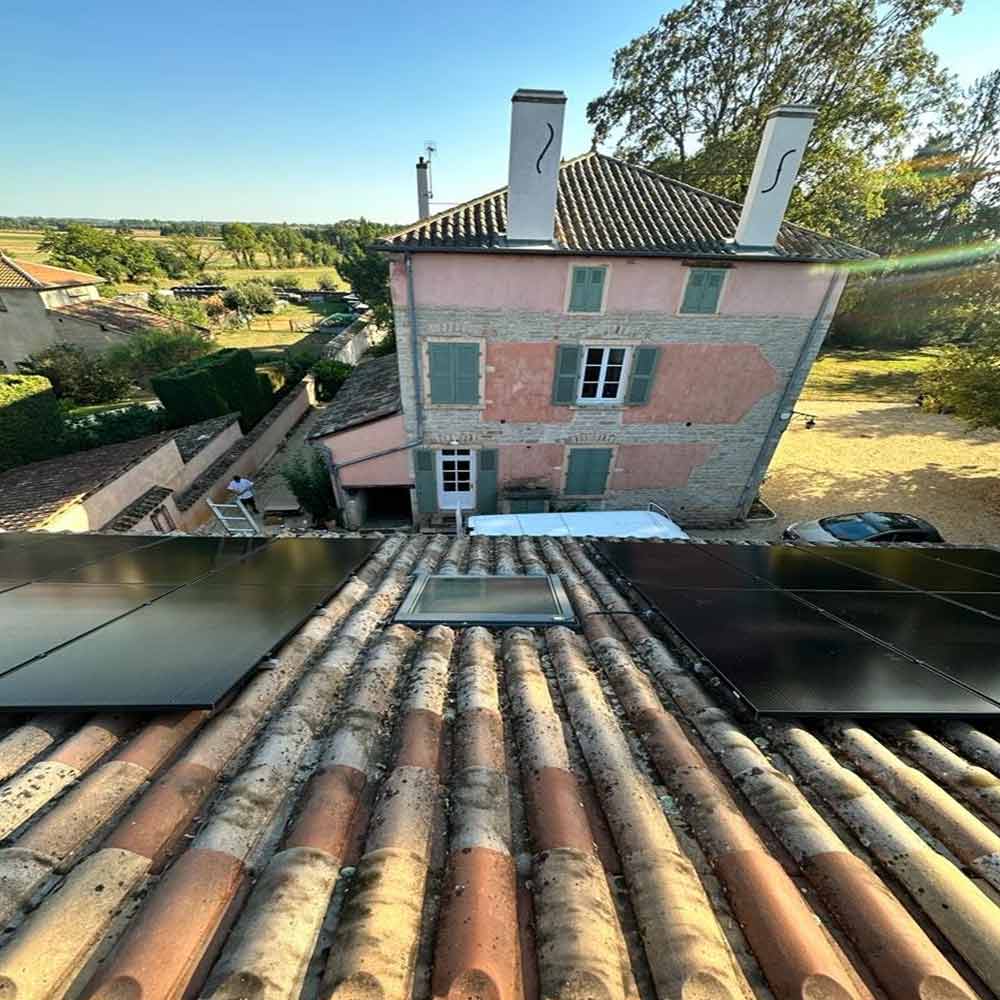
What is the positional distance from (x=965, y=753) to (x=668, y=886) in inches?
88.7

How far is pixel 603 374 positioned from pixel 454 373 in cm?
391

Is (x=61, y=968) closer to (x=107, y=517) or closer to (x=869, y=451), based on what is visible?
(x=107, y=517)

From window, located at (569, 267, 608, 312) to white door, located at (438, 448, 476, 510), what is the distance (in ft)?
15.3

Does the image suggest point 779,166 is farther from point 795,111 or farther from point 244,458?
point 244,458

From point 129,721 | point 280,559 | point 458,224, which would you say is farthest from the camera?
point 458,224

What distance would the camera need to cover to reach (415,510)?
43.2 feet

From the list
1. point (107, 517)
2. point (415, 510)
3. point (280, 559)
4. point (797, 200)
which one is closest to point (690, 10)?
point (797, 200)

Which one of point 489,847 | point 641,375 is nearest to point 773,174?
point 641,375

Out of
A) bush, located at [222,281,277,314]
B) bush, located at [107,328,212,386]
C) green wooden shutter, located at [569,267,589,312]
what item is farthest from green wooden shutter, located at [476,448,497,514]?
bush, located at [222,281,277,314]

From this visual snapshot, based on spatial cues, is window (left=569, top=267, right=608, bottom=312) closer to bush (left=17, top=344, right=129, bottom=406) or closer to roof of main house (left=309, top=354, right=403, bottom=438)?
roof of main house (left=309, top=354, right=403, bottom=438)

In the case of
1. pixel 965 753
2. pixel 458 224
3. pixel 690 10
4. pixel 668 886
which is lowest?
pixel 965 753

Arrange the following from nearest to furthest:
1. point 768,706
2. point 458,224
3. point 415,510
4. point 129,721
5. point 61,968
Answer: point 61,968
point 129,721
point 768,706
point 458,224
point 415,510

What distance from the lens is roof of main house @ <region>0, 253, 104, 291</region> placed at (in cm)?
2750

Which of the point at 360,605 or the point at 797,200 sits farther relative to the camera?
the point at 797,200
